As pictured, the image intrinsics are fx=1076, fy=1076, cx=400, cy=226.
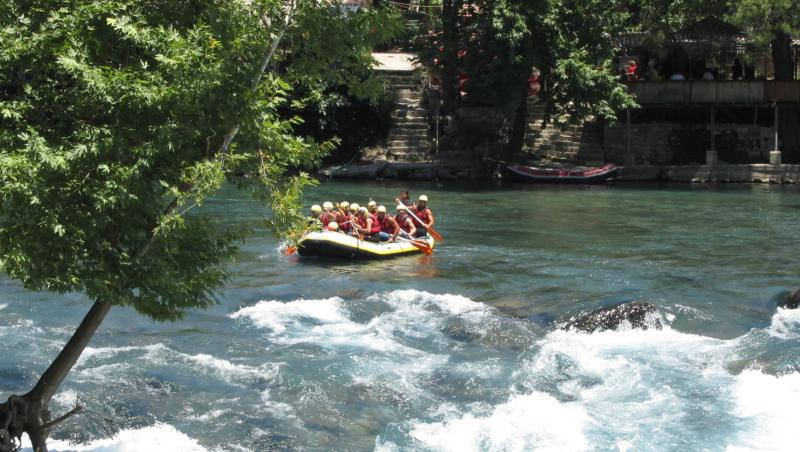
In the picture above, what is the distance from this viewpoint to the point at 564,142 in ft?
127

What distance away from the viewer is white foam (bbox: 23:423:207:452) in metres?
10.5

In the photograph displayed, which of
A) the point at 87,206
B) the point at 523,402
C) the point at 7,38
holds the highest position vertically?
the point at 7,38

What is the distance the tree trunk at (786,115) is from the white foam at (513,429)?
27.8 m

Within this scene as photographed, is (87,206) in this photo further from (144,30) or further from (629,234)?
(629,234)

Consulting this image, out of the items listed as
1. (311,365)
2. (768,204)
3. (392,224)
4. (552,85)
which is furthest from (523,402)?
(552,85)

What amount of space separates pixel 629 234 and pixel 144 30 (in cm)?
1833

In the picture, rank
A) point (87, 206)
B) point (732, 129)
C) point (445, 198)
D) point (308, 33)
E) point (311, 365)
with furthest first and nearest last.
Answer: point (732, 129) → point (445, 198) → point (311, 365) → point (308, 33) → point (87, 206)

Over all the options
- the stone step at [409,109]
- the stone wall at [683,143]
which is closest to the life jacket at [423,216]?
the stone wall at [683,143]

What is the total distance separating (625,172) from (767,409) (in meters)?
25.7

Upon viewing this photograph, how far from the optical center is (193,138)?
304 inches

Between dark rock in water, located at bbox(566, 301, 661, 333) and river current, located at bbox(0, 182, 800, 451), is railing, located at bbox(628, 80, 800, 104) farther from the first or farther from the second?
dark rock in water, located at bbox(566, 301, 661, 333)

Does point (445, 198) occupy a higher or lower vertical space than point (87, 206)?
lower

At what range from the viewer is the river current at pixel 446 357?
36.5 ft

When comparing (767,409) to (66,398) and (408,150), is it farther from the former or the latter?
(408,150)
